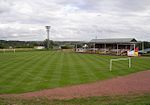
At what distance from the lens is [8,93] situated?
14406 mm

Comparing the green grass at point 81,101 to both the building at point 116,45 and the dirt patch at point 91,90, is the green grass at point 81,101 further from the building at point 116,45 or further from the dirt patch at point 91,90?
the building at point 116,45

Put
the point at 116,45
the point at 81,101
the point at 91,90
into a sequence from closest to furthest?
1. the point at 81,101
2. the point at 91,90
3. the point at 116,45

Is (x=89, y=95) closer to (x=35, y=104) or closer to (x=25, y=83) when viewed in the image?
(x=35, y=104)

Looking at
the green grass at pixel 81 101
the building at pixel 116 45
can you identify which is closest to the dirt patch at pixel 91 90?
the green grass at pixel 81 101

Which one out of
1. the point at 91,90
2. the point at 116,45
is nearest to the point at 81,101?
the point at 91,90

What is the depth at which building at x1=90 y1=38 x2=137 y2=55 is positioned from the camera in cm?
6453

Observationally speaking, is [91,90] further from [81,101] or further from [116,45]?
[116,45]

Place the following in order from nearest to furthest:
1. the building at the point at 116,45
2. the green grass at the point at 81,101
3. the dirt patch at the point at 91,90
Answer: the green grass at the point at 81,101, the dirt patch at the point at 91,90, the building at the point at 116,45

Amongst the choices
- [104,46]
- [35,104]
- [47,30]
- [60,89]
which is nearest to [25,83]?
[60,89]

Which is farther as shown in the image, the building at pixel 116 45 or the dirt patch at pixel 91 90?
the building at pixel 116 45

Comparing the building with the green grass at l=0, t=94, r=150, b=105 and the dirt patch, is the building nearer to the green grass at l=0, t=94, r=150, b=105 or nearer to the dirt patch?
the dirt patch

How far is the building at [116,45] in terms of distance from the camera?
2541 inches

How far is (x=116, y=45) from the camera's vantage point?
7275cm

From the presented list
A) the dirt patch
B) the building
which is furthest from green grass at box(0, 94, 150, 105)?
the building
